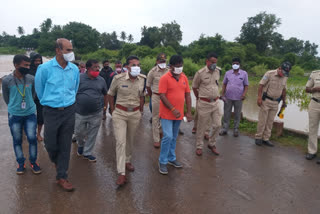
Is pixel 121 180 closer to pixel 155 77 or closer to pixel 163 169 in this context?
pixel 163 169

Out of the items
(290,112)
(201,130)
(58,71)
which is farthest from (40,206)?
(290,112)

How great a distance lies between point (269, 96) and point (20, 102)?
4.72m

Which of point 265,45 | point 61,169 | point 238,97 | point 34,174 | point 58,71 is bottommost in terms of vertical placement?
point 34,174

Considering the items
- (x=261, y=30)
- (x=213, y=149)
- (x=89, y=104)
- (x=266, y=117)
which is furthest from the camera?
(x=261, y=30)

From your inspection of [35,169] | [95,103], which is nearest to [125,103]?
[95,103]

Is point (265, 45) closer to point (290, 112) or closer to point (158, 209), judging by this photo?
point (290, 112)

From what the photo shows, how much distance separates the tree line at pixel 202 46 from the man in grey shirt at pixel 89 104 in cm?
1365

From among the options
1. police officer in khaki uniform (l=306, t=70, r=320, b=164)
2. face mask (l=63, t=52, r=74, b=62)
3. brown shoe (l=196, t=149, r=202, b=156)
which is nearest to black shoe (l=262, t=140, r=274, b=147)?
police officer in khaki uniform (l=306, t=70, r=320, b=164)

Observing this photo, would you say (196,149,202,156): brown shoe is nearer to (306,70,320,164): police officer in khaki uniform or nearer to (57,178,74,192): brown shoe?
(306,70,320,164): police officer in khaki uniform

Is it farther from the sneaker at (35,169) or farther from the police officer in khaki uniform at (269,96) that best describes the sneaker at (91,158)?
the police officer in khaki uniform at (269,96)

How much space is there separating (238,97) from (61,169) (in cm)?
414

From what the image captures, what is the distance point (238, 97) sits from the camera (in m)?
5.53

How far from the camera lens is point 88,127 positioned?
161 inches

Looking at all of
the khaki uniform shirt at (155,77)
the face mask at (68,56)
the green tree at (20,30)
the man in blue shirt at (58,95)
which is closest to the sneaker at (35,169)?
the man in blue shirt at (58,95)
